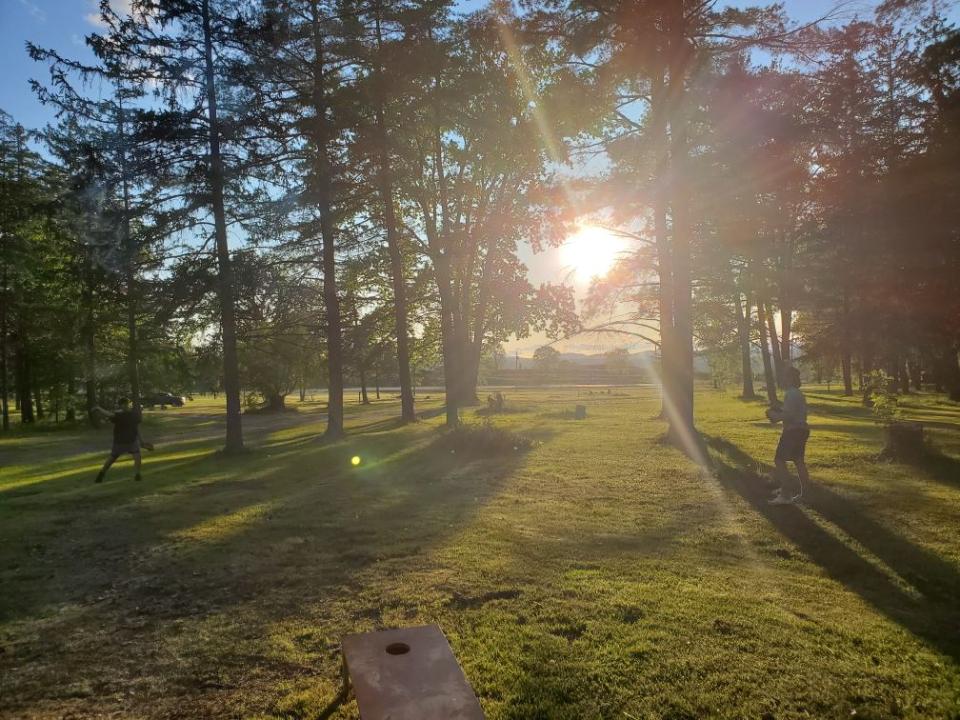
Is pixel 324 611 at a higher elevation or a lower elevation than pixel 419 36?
lower

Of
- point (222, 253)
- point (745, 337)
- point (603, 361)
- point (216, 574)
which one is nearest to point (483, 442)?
point (222, 253)

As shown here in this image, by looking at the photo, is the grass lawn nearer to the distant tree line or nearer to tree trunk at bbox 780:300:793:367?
the distant tree line

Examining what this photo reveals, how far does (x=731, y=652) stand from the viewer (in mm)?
4098

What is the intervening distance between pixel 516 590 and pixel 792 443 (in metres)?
5.05

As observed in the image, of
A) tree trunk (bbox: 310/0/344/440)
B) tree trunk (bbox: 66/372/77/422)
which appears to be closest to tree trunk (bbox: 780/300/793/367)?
tree trunk (bbox: 310/0/344/440)

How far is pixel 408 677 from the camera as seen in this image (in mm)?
3111

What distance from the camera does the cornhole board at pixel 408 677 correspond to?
9.24 feet

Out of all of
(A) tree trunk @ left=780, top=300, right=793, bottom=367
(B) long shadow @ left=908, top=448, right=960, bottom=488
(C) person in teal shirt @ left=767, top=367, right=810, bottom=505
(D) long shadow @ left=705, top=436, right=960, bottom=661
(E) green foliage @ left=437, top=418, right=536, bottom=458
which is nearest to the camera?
(D) long shadow @ left=705, top=436, right=960, bottom=661

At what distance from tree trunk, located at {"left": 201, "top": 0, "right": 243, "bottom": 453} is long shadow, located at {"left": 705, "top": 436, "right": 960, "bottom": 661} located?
40.3 ft

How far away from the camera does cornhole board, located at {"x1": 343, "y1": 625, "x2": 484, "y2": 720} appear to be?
282 cm

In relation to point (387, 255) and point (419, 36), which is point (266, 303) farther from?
point (419, 36)

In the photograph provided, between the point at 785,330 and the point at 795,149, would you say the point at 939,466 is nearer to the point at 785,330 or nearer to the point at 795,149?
the point at 795,149

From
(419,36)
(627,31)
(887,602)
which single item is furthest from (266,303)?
(887,602)

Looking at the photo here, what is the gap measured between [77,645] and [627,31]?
44.0ft
